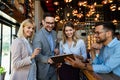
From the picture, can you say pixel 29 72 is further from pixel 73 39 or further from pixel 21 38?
pixel 73 39

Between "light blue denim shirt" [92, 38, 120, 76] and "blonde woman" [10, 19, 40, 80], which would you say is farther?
"blonde woman" [10, 19, 40, 80]

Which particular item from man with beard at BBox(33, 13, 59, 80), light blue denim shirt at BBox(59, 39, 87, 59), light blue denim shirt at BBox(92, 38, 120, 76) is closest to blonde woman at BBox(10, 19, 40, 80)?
man with beard at BBox(33, 13, 59, 80)

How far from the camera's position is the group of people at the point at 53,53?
2658mm

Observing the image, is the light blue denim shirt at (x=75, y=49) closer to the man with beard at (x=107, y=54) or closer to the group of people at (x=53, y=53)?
the group of people at (x=53, y=53)

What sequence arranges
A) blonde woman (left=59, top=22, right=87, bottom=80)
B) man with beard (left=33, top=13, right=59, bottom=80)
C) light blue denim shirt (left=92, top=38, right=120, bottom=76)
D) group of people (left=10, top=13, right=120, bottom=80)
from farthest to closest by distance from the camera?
blonde woman (left=59, top=22, right=87, bottom=80)
man with beard (left=33, top=13, right=59, bottom=80)
group of people (left=10, top=13, right=120, bottom=80)
light blue denim shirt (left=92, top=38, right=120, bottom=76)

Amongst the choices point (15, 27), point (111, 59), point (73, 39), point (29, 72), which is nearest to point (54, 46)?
point (73, 39)

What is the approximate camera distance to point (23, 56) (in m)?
3.00

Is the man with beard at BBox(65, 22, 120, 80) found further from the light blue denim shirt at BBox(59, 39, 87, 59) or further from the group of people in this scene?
the light blue denim shirt at BBox(59, 39, 87, 59)

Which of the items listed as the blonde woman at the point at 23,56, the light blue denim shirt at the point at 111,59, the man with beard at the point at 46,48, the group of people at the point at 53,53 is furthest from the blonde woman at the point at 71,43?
the light blue denim shirt at the point at 111,59

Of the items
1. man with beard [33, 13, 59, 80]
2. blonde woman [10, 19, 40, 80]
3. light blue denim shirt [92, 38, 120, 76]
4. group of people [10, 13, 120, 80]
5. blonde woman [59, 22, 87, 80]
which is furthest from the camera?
blonde woman [59, 22, 87, 80]

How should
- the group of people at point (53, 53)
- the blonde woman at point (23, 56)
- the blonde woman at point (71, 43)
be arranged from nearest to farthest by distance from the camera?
1. the group of people at point (53, 53)
2. the blonde woman at point (23, 56)
3. the blonde woman at point (71, 43)

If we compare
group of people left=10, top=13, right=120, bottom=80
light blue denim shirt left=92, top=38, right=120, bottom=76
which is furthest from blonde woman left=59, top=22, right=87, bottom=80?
light blue denim shirt left=92, top=38, right=120, bottom=76

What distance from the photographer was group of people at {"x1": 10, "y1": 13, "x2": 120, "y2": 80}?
266cm

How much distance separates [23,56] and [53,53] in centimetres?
59
